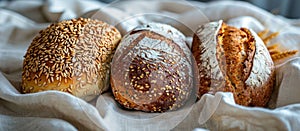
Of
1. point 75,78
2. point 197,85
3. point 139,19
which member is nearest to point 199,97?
point 197,85

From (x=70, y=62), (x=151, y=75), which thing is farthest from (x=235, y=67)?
(x=70, y=62)

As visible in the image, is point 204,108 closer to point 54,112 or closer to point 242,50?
point 242,50

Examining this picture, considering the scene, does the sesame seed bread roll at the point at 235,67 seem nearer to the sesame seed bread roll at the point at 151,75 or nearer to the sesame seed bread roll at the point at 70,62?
the sesame seed bread roll at the point at 151,75

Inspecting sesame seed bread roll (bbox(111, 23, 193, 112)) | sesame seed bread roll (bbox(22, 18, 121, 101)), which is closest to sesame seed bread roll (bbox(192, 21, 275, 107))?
sesame seed bread roll (bbox(111, 23, 193, 112))

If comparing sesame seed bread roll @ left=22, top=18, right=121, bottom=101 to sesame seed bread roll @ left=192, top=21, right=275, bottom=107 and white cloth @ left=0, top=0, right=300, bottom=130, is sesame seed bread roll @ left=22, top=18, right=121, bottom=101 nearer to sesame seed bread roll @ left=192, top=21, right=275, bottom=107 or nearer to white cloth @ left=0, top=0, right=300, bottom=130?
white cloth @ left=0, top=0, right=300, bottom=130

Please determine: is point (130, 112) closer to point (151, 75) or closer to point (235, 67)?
point (151, 75)
